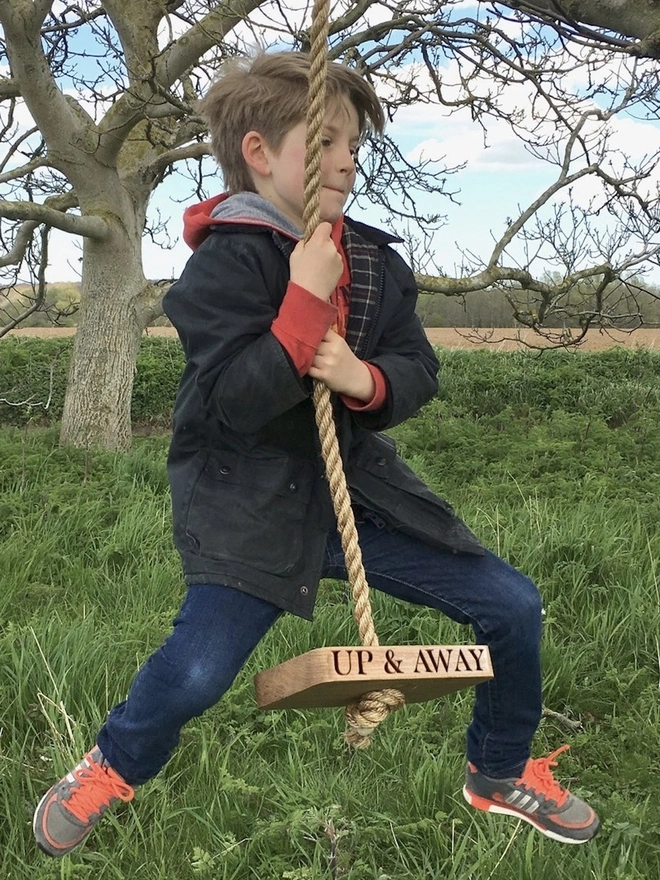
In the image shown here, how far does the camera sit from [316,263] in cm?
155

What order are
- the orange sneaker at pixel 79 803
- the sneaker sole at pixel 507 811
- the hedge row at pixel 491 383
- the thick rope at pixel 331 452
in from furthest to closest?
the hedge row at pixel 491 383
the sneaker sole at pixel 507 811
the orange sneaker at pixel 79 803
the thick rope at pixel 331 452

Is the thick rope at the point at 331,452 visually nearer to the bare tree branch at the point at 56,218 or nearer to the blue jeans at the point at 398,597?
the blue jeans at the point at 398,597

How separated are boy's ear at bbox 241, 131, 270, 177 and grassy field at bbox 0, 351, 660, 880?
4.38ft

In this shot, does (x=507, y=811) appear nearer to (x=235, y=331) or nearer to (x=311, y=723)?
(x=311, y=723)

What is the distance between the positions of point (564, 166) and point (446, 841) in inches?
197

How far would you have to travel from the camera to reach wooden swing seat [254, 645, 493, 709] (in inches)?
54.1

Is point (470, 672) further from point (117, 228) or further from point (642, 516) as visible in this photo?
point (117, 228)

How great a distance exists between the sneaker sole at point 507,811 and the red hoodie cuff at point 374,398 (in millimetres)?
1083

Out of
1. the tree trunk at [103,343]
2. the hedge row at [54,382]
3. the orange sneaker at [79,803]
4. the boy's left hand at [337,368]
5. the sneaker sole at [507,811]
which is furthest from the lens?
the hedge row at [54,382]

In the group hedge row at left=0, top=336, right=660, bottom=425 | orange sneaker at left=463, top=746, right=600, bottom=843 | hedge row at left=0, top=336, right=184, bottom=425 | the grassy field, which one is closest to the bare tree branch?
the grassy field

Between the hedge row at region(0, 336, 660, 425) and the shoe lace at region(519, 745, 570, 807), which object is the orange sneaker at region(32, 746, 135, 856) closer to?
the shoe lace at region(519, 745, 570, 807)

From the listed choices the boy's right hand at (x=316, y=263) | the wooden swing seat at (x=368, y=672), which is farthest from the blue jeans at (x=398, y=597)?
the boy's right hand at (x=316, y=263)

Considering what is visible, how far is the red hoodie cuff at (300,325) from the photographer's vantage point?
1532mm

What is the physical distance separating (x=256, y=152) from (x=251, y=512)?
750 mm
